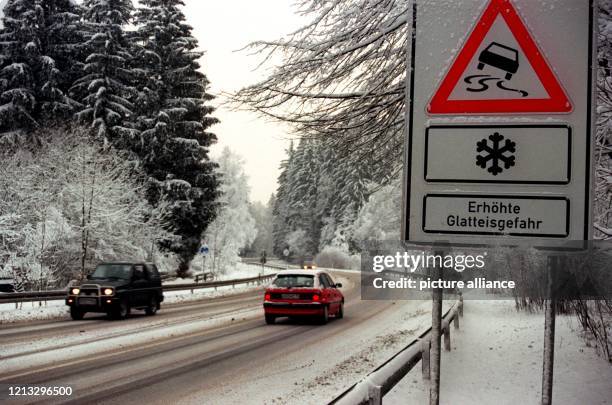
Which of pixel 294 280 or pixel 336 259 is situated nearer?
pixel 294 280

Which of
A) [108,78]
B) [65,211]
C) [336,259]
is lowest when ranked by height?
[336,259]

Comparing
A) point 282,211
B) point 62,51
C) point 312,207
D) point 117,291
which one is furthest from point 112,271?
point 282,211

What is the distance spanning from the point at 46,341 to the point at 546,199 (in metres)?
12.6

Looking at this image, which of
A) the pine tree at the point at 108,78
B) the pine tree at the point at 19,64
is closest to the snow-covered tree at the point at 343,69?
the pine tree at the point at 108,78

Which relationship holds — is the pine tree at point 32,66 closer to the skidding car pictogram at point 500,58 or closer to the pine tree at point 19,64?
the pine tree at point 19,64

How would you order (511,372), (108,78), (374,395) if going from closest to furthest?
(374,395), (511,372), (108,78)

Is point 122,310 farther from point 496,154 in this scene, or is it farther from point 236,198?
point 236,198

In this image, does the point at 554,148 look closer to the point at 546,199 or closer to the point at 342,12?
the point at 546,199

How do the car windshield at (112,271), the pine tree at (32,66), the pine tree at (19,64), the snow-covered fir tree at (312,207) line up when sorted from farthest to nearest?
the snow-covered fir tree at (312,207) → the pine tree at (32,66) → the pine tree at (19,64) → the car windshield at (112,271)

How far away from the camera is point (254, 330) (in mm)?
16094

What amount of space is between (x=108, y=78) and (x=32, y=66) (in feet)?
17.0

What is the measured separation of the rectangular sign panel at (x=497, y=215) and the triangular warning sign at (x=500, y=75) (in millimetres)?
387

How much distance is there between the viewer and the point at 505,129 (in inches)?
96.2

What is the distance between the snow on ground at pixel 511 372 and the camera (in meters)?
7.38
